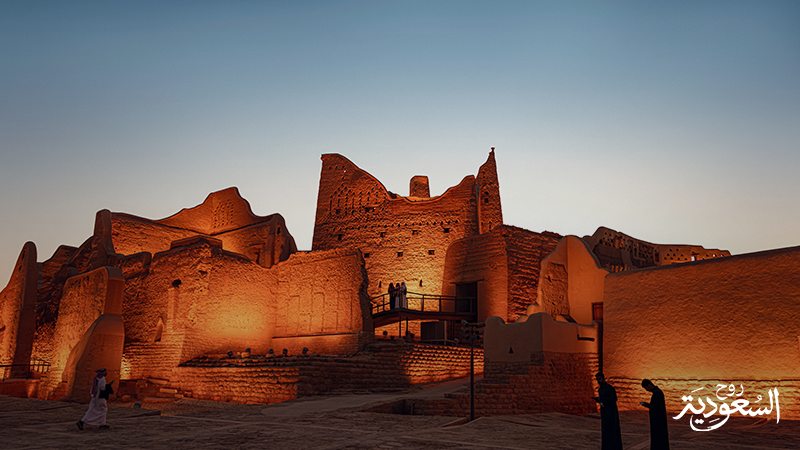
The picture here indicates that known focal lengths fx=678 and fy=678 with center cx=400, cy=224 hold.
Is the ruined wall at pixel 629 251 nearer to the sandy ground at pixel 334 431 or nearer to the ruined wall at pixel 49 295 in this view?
the sandy ground at pixel 334 431

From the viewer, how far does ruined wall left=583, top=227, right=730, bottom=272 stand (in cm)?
1980

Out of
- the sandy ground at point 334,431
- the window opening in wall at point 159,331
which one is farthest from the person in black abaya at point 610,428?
the window opening in wall at point 159,331

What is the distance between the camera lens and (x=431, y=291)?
27.0 meters

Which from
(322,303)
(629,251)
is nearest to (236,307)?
(322,303)

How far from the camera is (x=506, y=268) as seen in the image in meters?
23.0

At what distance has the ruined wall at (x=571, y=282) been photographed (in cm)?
1781

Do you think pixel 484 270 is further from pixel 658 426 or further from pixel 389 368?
pixel 658 426

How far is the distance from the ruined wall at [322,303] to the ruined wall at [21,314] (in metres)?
8.85

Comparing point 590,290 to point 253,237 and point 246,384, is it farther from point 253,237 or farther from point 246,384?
point 253,237

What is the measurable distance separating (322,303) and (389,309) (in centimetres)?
292

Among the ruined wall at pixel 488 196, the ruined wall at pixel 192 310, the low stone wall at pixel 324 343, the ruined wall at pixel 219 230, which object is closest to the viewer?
the low stone wall at pixel 324 343

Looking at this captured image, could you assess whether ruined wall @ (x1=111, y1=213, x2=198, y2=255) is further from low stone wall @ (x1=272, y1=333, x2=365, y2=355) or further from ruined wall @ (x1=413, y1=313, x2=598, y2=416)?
ruined wall @ (x1=413, y1=313, x2=598, y2=416)

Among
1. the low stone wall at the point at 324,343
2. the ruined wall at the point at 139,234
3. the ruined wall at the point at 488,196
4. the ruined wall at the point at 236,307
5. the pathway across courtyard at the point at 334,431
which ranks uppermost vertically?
the ruined wall at the point at 488,196

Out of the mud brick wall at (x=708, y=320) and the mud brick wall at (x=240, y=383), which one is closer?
the mud brick wall at (x=708, y=320)
